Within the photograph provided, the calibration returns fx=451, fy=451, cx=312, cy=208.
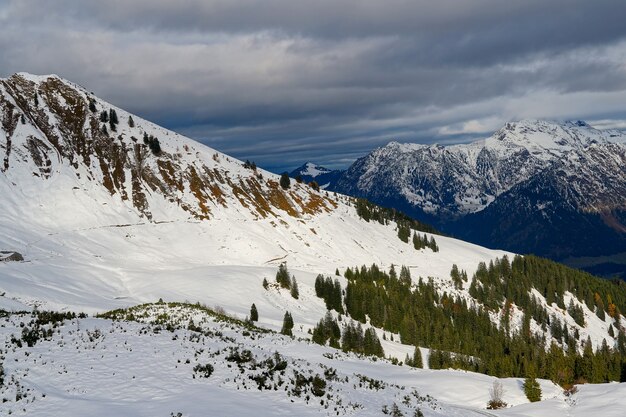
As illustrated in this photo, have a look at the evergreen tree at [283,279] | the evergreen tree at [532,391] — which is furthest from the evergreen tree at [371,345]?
the evergreen tree at [532,391]

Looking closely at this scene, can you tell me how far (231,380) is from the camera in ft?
89.8

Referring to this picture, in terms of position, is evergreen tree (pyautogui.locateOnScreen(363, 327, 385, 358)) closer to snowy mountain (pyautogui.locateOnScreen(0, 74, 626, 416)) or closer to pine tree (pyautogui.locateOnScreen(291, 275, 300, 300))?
snowy mountain (pyautogui.locateOnScreen(0, 74, 626, 416))

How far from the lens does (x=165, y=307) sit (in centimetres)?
6456

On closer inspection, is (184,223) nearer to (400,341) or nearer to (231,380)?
(400,341)

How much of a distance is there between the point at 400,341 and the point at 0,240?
4476 inches

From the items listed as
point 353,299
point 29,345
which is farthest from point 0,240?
point 29,345

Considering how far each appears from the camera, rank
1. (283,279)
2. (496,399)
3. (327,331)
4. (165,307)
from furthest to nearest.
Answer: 1. (283,279)
2. (327,331)
3. (165,307)
4. (496,399)

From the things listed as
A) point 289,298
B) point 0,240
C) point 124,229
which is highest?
point 124,229

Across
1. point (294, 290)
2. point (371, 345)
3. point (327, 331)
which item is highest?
point (294, 290)

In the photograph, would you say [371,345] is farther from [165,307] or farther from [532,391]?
[532,391]

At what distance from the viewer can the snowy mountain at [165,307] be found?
25406 millimetres

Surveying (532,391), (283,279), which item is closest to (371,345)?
(283,279)

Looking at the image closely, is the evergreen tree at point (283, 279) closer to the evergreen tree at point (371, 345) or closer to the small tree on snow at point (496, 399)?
the evergreen tree at point (371, 345)

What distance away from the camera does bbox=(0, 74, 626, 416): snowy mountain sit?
25406mm
